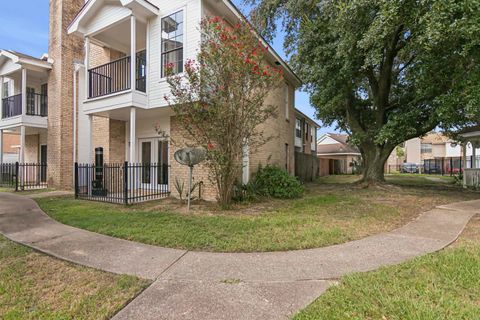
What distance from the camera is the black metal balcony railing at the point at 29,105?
→ 1506 centimetres

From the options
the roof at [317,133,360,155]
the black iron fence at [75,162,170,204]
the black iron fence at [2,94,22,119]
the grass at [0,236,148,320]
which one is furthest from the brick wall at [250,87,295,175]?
the roof at [317,133,360,155]

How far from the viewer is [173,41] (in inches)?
365

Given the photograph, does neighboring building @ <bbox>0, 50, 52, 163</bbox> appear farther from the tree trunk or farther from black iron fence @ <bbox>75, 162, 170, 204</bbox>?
the tree trunk

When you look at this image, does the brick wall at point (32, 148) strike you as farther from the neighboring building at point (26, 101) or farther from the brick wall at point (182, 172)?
the brick wall at point (182, 172)

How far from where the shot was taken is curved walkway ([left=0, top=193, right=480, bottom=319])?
2.81m

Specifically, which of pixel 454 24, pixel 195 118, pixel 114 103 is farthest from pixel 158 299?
pixel 454 24

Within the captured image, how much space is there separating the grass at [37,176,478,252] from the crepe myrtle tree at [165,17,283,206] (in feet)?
5.34

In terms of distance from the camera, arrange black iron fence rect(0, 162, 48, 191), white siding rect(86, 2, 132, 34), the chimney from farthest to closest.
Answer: black iron fence rect(0, 162, 48, 191) < the chimney < white siding rect(86, 2, 132, 34)

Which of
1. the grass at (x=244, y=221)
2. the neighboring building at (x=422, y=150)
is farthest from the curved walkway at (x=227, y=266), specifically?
the neighboring building at (x=422, y=150)

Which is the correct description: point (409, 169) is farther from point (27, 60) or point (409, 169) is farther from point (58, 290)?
point (58, 290)

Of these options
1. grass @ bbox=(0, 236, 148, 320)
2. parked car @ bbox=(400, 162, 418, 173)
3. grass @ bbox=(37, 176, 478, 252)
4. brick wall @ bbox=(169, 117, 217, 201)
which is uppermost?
brick wall @ bbox=(169, 117, 217, 201)

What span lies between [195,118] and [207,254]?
13.4 ft

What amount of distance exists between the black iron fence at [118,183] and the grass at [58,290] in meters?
5.14

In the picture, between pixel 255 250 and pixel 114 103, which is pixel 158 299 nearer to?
pixel 255 250
